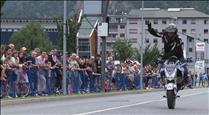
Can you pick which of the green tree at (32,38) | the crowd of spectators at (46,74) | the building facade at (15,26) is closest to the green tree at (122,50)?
the green tree at (32,38)

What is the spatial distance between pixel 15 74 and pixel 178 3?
14625 centimetres

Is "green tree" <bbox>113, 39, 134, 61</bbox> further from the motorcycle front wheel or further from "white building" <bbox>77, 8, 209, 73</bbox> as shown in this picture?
the motorcycle front wheel

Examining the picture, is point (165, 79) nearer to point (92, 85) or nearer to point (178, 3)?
point (92, 85)

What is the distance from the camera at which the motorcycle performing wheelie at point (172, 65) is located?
1616 cm

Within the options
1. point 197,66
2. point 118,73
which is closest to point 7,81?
point 118,73

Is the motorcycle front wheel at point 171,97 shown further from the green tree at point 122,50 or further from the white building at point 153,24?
the green tree at point 122,50

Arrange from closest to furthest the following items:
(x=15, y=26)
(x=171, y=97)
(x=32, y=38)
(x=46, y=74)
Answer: (x=171, y=97), (x=46, y=74), (x=32, y=38), (x=15, y=26)

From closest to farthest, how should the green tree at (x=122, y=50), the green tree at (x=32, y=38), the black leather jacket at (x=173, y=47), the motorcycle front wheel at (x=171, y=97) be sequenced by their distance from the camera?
the motorcycle front wheel at (x=171, y=97) < the black leather jacket at (x=173, y=47) < the green tree at (x=122, y=50) < the green tree at (x=32, y=38)

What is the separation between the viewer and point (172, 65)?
16.3m

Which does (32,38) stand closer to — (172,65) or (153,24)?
(153,24)

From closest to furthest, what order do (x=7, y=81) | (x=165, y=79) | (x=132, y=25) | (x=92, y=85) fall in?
1. (x=165, y=79)
2. (x=7, y=81)
3. (x=92, y=85)
4. (x=132, y=25)

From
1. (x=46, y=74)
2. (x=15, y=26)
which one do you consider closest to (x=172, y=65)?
(x=46, y=74)

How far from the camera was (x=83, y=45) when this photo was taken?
107 metres

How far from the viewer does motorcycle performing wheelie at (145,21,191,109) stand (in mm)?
16161
